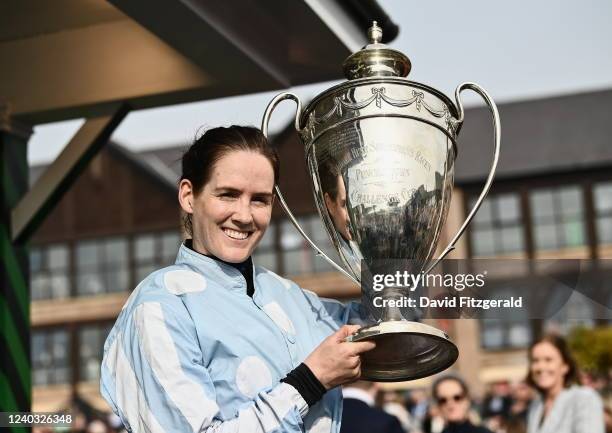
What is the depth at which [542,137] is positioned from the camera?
41.3 metres

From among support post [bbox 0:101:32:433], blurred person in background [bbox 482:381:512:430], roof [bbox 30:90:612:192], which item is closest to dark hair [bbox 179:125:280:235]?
support post [bbox 0:101:32:433]

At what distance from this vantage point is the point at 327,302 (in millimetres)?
2783

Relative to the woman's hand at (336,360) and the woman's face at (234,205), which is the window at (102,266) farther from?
the woman's hand at (336,360)

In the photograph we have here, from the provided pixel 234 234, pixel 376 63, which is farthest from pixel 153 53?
pixel 234 234

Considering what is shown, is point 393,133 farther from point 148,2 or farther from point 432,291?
point 148,2

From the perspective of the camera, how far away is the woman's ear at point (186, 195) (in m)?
2.49

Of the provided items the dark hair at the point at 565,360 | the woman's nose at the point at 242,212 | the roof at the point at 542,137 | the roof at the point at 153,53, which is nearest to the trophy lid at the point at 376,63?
the woman's nose at the point at 242,212

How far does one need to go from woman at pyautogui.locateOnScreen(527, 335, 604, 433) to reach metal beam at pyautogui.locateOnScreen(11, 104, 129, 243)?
235 centimetres


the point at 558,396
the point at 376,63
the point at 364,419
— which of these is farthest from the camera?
the point at 558,396

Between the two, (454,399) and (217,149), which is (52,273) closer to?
(454,399)

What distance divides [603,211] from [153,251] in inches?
695

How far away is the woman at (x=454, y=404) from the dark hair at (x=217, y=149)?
334cm

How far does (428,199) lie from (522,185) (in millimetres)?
38579

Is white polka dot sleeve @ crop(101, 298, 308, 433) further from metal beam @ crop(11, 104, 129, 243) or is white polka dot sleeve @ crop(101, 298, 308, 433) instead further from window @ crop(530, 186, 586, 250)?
window @ crop(530, 186, 586, 250)
